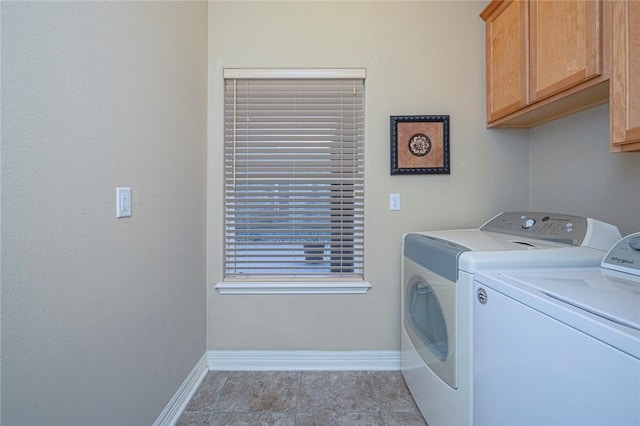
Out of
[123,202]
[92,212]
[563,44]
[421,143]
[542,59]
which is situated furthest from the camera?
[421,143]

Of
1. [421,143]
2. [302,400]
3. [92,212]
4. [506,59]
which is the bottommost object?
[302,400]

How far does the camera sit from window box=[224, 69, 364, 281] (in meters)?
1.73

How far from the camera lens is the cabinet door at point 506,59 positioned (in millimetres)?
1309

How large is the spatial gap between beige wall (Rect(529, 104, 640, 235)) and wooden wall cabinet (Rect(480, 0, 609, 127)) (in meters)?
0.10

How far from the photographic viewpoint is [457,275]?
39.6 inches

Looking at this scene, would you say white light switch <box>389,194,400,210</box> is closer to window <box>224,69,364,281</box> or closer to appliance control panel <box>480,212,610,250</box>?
window <box>224,69,364,281</box>

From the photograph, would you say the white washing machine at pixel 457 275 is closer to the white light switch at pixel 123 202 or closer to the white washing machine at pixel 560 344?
the white washing machine at pixel 560 344

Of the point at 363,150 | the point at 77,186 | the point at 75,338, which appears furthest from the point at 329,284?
the point at 77,186

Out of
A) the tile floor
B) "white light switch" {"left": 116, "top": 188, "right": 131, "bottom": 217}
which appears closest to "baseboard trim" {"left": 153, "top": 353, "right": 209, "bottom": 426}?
the tile floor

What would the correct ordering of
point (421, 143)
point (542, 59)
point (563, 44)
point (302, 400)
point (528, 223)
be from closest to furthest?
point (563, 44) → point (542, 59) → point (528, 223) → point (302, 400) → point (421, 143)

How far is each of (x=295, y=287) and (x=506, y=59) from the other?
1.91m

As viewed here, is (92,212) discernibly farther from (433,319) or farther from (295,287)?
(433,319)

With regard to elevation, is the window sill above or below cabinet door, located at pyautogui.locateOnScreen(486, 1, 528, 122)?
below

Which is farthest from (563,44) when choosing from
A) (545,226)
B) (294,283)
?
(294,283)
